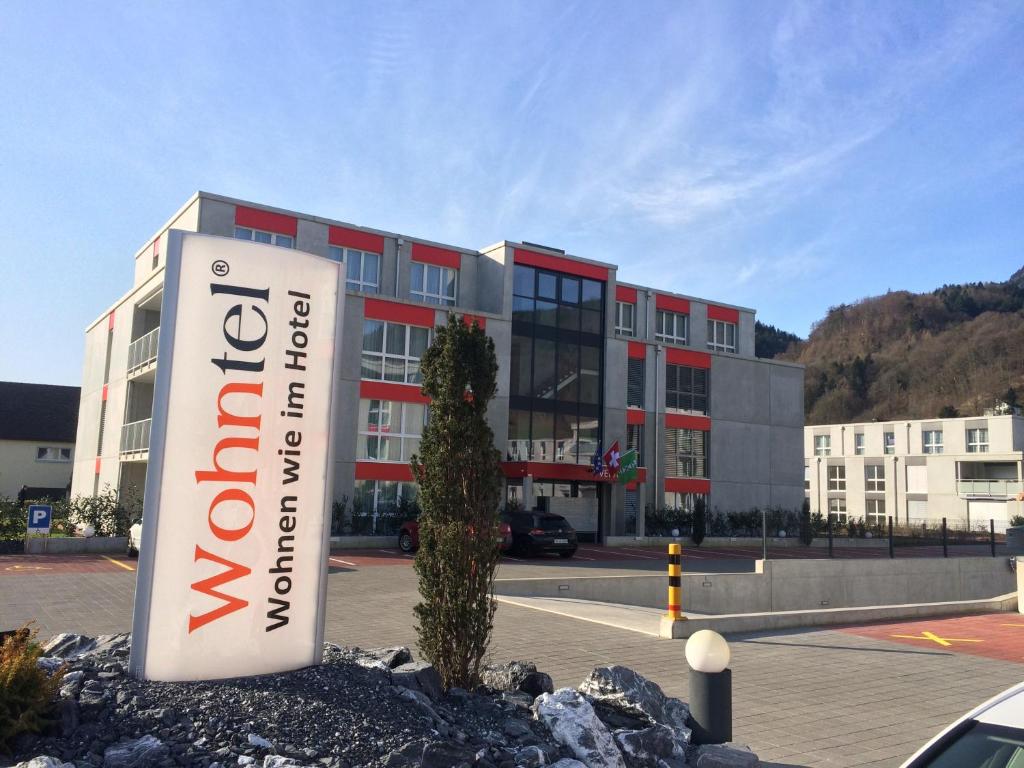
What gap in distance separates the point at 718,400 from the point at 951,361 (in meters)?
75.8

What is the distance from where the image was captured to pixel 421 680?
5609mm

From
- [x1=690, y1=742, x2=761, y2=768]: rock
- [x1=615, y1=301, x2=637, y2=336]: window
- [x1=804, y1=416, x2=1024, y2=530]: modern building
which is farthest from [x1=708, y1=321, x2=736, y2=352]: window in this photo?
[x1=690, y1=742, x2=761, y2=768]: rock

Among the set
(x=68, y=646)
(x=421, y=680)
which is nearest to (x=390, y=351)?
(x=68, y=646)

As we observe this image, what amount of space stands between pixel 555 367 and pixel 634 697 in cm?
2840

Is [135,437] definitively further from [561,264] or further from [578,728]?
[578,728]

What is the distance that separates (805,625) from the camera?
1235cm

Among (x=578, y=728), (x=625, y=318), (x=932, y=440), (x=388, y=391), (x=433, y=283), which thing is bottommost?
(x=578, y=728)

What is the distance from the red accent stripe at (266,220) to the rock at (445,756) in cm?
2801

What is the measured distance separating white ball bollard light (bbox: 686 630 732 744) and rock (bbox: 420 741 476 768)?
1994mm

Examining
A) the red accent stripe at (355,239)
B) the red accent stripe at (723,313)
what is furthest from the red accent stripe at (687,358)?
the red accent stripe at (355,239)

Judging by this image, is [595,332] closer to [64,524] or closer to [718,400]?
[718,400]

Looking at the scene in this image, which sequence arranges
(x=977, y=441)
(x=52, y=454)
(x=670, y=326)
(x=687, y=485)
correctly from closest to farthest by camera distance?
(x=687, y=485), (x=670, y=326), (x=52, y=454), (x=977, y=441)

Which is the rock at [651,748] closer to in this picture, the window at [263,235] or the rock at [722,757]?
the rock at [722,757]

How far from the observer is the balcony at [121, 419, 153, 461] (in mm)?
28047
